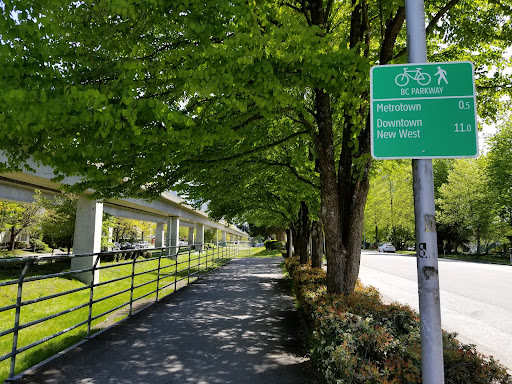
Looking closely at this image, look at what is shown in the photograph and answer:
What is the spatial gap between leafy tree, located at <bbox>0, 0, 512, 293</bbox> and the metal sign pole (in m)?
2.42

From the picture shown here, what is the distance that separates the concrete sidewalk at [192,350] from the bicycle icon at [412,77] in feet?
12.0

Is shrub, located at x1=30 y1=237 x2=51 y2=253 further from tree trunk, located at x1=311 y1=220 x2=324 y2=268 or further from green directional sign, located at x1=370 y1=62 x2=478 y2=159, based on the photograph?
green directional sign, located at x1=370 y1=62 x2=478 y2=159

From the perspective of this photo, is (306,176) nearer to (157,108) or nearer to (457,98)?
(157,108)

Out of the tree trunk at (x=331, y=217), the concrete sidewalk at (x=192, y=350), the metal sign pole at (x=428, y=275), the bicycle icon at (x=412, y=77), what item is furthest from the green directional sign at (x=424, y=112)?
the tree trunk at (x=331, y=217)

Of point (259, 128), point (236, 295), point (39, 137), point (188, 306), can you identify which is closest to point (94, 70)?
point (39, 137)

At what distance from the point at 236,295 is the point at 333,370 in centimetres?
758

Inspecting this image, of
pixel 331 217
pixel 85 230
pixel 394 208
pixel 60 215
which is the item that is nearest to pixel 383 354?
pixel 331 217

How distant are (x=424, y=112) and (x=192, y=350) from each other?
15.6ft

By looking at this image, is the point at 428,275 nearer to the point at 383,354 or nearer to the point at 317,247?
the point at 383,354

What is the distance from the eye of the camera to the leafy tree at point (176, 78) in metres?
3.62

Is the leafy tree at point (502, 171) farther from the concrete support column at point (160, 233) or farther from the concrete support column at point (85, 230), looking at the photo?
the concrete support column at point (160, 233)

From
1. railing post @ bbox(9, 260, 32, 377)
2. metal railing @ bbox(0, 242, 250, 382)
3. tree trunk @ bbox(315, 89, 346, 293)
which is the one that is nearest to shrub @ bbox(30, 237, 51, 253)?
metal railing @ bbox(0, 242, 250, 382)

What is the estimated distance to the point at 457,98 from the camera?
7.45 feet

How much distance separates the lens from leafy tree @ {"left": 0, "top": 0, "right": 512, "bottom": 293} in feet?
11.9
